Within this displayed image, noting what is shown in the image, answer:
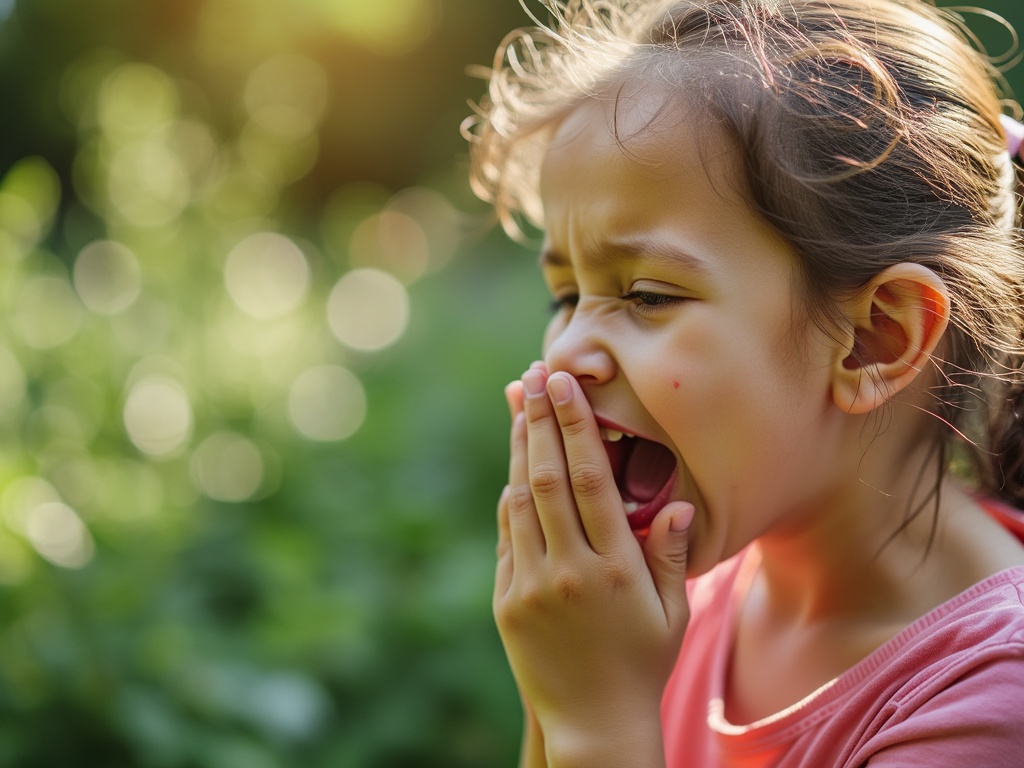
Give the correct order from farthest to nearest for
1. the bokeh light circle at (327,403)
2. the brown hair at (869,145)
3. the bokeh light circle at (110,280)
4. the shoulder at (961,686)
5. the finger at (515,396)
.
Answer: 1. the bokeh light circle at (327,403)
2. the bokeh light circle at (110,280)
3. the finger at (515,396)
4. the brown hair at (869,145)
5. the shoulder at (961,686)

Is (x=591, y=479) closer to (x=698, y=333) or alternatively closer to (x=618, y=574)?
(x=618, y=574)

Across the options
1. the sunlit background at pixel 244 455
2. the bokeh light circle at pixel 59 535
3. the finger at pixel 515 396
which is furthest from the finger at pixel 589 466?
the bokeh light circle at pixel 59 535

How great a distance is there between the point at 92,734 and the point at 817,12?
2.03 m

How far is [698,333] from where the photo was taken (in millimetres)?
Result: 1159

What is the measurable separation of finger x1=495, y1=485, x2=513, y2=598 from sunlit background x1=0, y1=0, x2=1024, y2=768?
104cm

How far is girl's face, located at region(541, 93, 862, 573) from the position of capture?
1.16 metres

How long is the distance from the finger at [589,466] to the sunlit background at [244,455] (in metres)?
→ 1.28

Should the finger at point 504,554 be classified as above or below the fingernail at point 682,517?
below

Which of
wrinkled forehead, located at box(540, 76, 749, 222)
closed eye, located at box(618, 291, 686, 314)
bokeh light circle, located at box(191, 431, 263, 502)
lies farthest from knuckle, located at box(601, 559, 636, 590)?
bokeh light circle, located at box(191, 431, 263, 502)

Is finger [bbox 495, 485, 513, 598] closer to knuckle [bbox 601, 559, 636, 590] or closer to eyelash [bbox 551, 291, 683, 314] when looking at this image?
knuckle [bbox 601, 559, 636, 590]

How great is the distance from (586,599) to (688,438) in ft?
0.84

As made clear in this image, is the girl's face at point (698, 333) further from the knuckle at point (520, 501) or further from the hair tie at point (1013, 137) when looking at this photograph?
the hair tie at point (1013, 137)

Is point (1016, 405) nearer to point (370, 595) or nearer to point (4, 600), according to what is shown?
point (370, 595)

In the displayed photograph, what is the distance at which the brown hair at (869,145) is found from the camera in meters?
1.15
